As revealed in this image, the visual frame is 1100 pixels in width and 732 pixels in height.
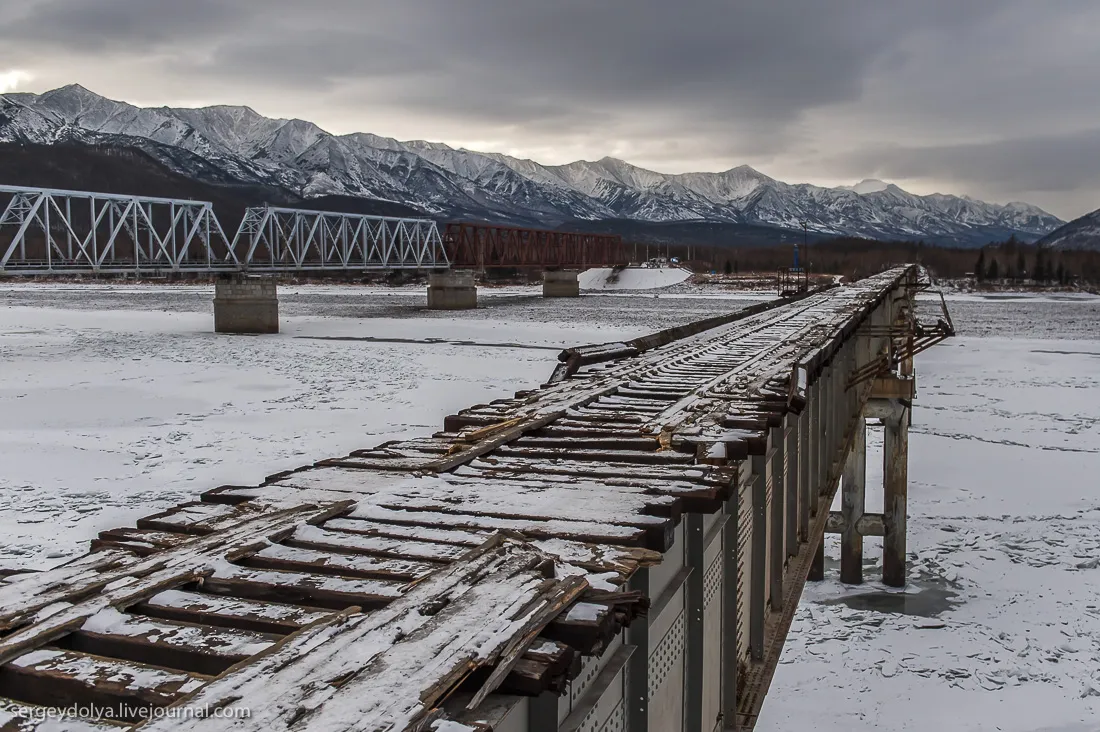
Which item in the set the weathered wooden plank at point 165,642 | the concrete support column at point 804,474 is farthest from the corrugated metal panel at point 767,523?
the weathered wooden plank at point 165,642

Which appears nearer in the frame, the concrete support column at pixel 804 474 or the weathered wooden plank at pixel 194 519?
the weathered wooden plank at pixel 194 519

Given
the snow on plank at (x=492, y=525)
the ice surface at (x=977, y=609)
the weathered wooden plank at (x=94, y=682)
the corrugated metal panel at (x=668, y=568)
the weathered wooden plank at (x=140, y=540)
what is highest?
the snow on plank at (x=492, y=525)

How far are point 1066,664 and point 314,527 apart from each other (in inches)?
496

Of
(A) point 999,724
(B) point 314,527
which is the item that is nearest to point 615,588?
(B) point 314,527

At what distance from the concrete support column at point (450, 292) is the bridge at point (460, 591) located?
72.8m

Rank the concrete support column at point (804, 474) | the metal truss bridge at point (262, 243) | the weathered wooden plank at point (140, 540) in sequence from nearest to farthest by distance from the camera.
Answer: the weathered wooden plank at point (140, 540)
the concrete support column at point (804, 474)
the metal truss bridge at point (262, 243)

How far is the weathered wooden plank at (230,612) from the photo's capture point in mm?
4234

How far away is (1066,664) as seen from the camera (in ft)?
45.2

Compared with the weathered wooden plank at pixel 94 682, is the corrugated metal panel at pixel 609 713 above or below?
below

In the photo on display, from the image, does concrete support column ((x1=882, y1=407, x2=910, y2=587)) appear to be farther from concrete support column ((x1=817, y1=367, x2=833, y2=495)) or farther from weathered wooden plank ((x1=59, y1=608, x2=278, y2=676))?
weathered wooden plank ((x1=59, y1=608, x2=278, y2=676))

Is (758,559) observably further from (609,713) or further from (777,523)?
(609,713)

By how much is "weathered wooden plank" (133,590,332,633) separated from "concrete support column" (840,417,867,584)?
17065mm

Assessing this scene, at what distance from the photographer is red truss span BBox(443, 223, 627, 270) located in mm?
101500

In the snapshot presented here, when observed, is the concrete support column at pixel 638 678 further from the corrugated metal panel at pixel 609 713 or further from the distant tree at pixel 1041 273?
the distant tree at pixel 1041 273
